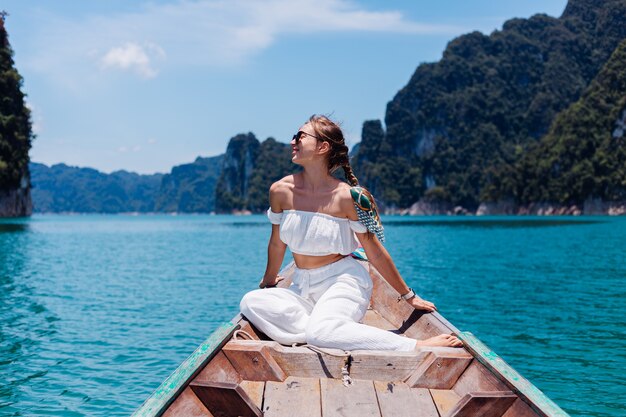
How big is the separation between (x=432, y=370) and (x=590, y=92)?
116m

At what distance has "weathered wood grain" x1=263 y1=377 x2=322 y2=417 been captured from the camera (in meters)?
2.93

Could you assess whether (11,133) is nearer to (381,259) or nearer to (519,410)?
(381,259)

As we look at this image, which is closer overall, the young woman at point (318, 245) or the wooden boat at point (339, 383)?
the wooden boat at point (339, 383)

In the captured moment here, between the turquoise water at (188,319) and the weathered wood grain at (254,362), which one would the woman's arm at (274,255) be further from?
the turquoise water at (188,319)

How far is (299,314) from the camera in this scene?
375 cm

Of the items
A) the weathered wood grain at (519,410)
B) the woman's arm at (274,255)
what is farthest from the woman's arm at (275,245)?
the weathered wood grain at (519,410)

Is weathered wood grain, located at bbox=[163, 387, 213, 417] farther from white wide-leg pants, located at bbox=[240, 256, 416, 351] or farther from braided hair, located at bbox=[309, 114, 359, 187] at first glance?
braided hair, located at bbox=[309, 114, 359, 187]

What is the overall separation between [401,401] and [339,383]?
0.36m

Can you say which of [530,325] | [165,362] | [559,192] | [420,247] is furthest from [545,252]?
[559,192]

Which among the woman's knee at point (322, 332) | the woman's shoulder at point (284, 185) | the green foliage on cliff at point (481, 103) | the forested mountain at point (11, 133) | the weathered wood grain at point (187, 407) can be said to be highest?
the green foliage on cliff at point (481, 103)

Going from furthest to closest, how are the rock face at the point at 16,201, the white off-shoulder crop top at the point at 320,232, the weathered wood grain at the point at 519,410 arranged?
the rock face at the point at 16,201
the white off-shoulder crop top at the point at 320,232
the weathered wood grain at the point at 519,410

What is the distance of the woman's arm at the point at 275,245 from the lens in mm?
4086

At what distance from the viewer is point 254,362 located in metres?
3.30

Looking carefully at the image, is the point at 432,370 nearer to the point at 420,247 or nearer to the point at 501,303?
the point at 501,303
